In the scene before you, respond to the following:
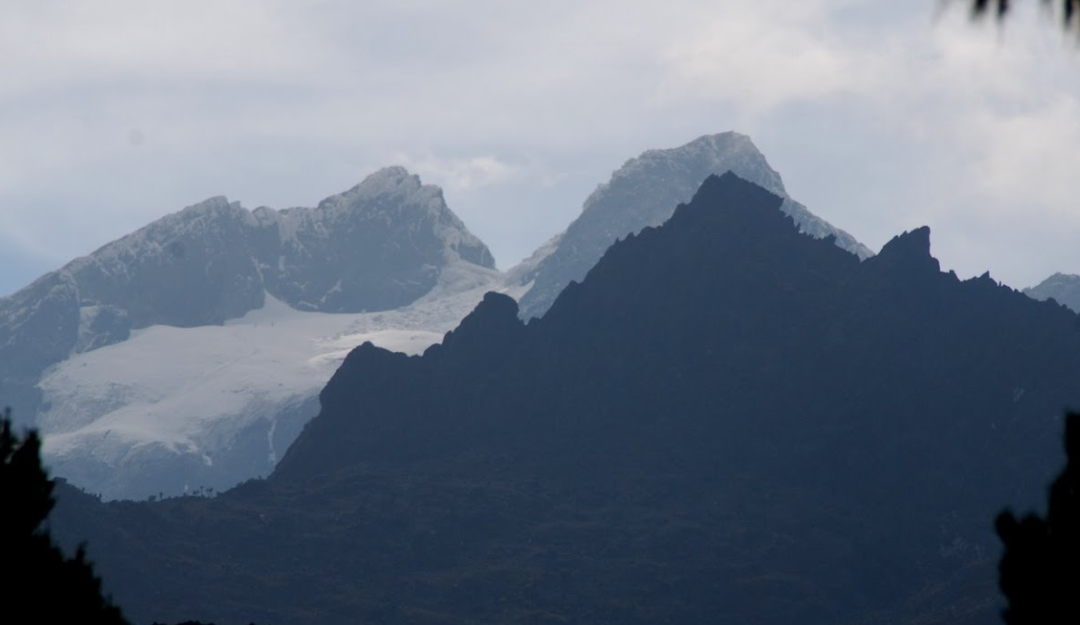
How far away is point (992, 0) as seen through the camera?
2395 cm

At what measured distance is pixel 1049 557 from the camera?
1389 inches

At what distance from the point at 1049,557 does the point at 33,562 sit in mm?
33241

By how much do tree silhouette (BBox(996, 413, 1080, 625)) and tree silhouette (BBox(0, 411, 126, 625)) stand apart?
31.7 m

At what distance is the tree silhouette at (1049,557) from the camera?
115 ft

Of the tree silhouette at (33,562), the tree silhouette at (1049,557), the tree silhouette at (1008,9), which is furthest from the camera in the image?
the tree silhouette at (33,562)

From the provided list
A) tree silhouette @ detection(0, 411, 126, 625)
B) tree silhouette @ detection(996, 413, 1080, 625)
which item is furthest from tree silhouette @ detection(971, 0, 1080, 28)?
tree silhouette @ detection(0, 411, 126, 625)

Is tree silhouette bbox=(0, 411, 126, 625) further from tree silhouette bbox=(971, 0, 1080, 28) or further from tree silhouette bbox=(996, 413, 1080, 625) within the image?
tree silhouette bbox=(971, 0, 1080, 28)

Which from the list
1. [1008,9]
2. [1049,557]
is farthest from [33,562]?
[1008,9]

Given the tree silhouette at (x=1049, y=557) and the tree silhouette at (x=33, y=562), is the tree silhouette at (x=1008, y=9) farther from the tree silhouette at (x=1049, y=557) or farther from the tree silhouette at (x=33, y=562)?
the tree silhouette at (x=33, y=562)

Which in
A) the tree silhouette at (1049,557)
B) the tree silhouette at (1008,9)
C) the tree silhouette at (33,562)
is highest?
the tree silhouette at (1008,9)

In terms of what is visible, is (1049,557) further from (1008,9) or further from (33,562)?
(33,562)

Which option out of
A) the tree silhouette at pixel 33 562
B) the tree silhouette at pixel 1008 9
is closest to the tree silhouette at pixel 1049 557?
the tree silhouette at pixel 1008 9

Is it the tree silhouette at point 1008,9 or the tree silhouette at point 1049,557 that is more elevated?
the tree silhouette at point 1008,9

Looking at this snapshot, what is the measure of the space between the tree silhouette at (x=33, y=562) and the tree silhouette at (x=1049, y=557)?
31735 millimetres
